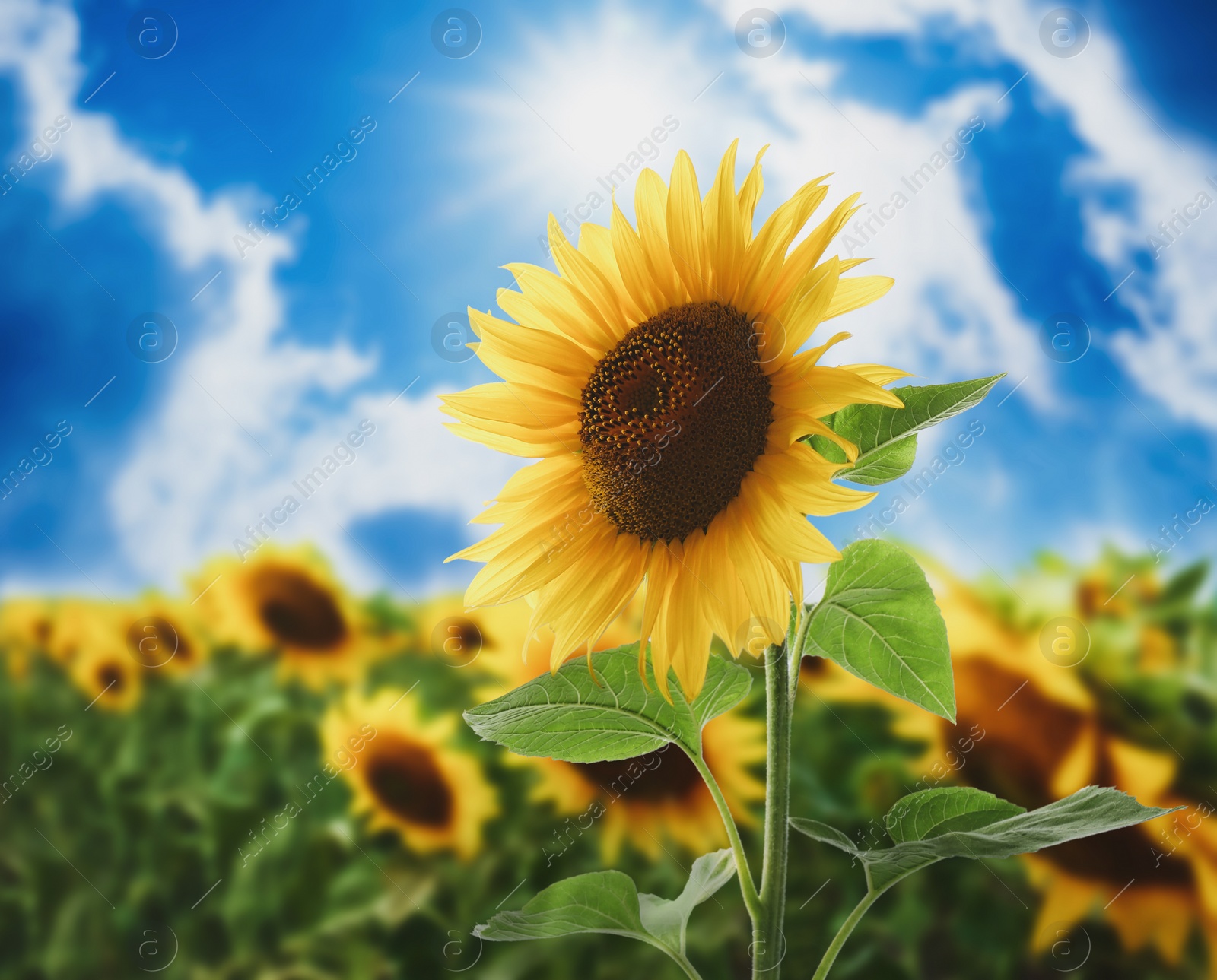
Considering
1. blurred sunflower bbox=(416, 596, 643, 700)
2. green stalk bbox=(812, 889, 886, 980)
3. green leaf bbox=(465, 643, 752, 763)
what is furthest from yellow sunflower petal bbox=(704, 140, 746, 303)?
blurred sunflower bbox=(416, 596, 643, 700)

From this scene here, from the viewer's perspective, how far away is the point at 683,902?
55 cm

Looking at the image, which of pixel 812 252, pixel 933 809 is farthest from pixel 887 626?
pixel 812 252

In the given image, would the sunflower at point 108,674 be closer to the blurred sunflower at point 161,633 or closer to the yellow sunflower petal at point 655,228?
the blurred sunflower at point 161,633

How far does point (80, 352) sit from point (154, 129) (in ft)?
1.19

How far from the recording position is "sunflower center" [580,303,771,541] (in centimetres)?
47

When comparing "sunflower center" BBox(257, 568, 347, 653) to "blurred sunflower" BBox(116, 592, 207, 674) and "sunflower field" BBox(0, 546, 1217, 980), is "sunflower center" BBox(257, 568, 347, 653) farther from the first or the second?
"blurred sunflower" BBox(116, 592, 207, 674)

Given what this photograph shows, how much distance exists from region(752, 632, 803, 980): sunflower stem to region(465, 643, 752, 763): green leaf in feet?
0.18

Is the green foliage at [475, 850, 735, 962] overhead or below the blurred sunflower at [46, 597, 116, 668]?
below

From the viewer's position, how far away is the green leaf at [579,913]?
0.49 meters

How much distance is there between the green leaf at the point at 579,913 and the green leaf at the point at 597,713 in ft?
0.23

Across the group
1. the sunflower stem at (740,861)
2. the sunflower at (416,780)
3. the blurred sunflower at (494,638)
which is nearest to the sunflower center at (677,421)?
the sunflower stem at (740,861)

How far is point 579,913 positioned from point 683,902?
0.08 metres

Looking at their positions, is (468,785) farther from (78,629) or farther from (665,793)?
(78,629)

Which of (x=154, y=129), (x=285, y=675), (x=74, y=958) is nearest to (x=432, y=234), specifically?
(x=154, y=129)
